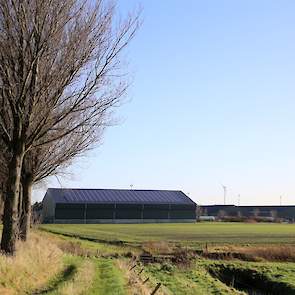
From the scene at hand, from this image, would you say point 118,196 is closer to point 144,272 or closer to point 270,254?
→ point 270,254

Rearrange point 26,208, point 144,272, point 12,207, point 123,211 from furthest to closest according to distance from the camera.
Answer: point 123,211
point 144,272
point 26,208
point 12,207

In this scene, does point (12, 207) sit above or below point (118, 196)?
below

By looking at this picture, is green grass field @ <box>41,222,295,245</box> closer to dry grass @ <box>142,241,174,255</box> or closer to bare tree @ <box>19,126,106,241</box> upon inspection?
dry grass @ <box>142,241,174,255</box>

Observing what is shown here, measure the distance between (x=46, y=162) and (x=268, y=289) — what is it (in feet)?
46.1

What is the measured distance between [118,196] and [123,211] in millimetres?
5481

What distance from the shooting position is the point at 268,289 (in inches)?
1246

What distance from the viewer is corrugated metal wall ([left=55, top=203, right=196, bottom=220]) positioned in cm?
12712

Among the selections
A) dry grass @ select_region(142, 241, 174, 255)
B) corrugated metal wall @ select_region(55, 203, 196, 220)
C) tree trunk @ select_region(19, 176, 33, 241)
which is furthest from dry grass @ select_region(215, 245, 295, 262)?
corrugated metal wall @ select_region(55, 203, 196, 220)

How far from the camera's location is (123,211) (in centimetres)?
13500

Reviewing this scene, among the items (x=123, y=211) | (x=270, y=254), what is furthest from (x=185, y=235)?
(x=123, y=211)

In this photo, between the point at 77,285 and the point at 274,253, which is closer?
the point at 77,285

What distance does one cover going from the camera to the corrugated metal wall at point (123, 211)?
127 m

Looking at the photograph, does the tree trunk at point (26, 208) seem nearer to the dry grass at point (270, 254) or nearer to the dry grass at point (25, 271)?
the dry grass at point (25, 271)

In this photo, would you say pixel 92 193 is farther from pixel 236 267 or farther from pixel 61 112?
pixel 61 112
